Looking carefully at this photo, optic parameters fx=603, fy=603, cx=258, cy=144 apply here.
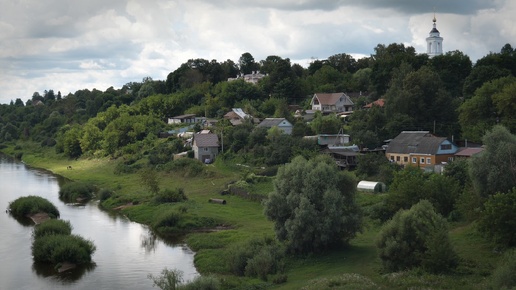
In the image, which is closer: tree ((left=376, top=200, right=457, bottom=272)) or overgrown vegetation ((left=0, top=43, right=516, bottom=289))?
tree ((left=376, top=200, right=457, bottom=272))

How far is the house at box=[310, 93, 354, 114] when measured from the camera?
81375 millimetres

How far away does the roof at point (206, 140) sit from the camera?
68188 millimetres

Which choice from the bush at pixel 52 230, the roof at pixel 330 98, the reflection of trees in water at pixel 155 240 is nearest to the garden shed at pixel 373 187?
the reflection of trees in water at pixel 155 240

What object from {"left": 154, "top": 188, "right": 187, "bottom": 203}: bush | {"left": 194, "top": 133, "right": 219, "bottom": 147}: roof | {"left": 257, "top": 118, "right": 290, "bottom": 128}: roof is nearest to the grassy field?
{"left": 154, "top": 188, "right": 187, "bottom": 203}: bush

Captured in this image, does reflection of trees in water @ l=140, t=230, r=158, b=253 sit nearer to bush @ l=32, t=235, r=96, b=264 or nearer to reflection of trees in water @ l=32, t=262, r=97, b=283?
bush @ l=32, t=235, r=96, b=264

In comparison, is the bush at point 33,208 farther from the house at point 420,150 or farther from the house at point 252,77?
the house at point 252,77

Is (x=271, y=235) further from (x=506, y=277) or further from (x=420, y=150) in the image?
(x=420, y=150)

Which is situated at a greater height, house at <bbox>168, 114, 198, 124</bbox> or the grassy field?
house at <bbox>168, 114, 198, 124</bbox>

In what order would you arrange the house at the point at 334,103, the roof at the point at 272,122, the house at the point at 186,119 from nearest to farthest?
the roof at the point at 272,122 → the house at the point at 334,103 → the house at the point at 186,119

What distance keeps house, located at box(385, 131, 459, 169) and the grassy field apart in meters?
9.06

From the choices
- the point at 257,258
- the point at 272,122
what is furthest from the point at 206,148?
the point at 257,258

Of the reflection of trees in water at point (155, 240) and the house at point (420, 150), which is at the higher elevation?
the house at point (420, 150)

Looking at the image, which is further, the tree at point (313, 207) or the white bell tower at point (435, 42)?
the white bell tower at point (435, 42)

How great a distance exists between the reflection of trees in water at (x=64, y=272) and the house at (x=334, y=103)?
2000 inches
